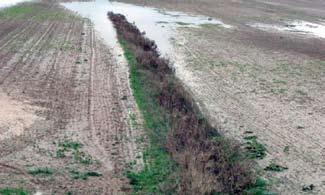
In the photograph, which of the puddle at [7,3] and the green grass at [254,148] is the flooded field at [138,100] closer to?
the green grass at [254,148]

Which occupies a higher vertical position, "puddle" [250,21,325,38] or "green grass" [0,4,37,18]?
"green grass" [0,4,37,18]

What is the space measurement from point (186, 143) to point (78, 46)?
17.5 m

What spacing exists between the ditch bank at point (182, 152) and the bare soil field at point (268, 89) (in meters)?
1.04

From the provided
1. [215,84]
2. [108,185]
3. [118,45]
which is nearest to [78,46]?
[118,45]

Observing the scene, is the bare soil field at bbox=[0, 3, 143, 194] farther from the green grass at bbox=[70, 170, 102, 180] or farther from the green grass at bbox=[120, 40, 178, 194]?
the green grass at bbox=[120, 40, 178, 194]

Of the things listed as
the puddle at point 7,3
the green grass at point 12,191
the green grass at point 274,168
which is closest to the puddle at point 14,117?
the green grass at point 12,191

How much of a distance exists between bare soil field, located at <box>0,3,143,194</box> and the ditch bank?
1.80 ft

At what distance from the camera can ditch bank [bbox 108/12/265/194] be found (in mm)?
13836

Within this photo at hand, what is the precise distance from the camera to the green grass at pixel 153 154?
13955 millimetres

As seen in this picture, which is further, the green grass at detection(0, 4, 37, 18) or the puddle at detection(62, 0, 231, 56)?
the green grass at detection(0, 4, 37, 18)

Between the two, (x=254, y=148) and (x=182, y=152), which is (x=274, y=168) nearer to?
(x=254, y=148)

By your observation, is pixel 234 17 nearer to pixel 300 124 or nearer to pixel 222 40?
pixel 222 40

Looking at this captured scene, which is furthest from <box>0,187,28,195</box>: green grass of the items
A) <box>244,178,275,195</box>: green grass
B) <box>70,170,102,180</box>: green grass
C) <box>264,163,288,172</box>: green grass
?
<box>264,163,288,172</box>: green grass

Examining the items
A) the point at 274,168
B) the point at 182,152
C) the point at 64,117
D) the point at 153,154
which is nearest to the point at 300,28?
the point at 64,117
